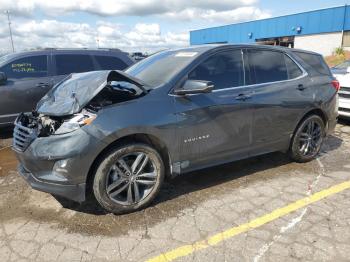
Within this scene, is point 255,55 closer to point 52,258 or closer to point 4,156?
point 52,258

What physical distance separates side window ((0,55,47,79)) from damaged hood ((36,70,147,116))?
3168mm

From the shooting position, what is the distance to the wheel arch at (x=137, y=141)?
3377mm

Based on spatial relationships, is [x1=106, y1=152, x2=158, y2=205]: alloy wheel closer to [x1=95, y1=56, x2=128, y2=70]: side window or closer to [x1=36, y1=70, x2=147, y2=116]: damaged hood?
[x1=36, y1=70, x2=147, y2=116]: damaged hood

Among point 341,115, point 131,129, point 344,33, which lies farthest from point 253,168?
point 344,33

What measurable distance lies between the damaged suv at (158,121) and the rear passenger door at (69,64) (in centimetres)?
304

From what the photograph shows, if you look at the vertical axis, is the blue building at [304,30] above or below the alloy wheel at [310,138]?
above

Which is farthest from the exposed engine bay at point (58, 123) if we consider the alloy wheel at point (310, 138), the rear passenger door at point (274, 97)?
the alloy wheel at point (310, 138)

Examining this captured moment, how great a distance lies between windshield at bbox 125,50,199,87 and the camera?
3.92 m

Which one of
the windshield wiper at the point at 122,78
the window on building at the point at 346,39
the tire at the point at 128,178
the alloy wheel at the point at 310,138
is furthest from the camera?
the window on building at the point at 346,39

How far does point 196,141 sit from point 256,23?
4987 cm

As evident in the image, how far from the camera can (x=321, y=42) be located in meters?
39.4

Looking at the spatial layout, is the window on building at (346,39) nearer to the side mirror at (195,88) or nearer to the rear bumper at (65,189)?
the side mirror at (195,88)

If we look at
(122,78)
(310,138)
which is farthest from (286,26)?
(122,78)

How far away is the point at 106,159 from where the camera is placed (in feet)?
11.0
